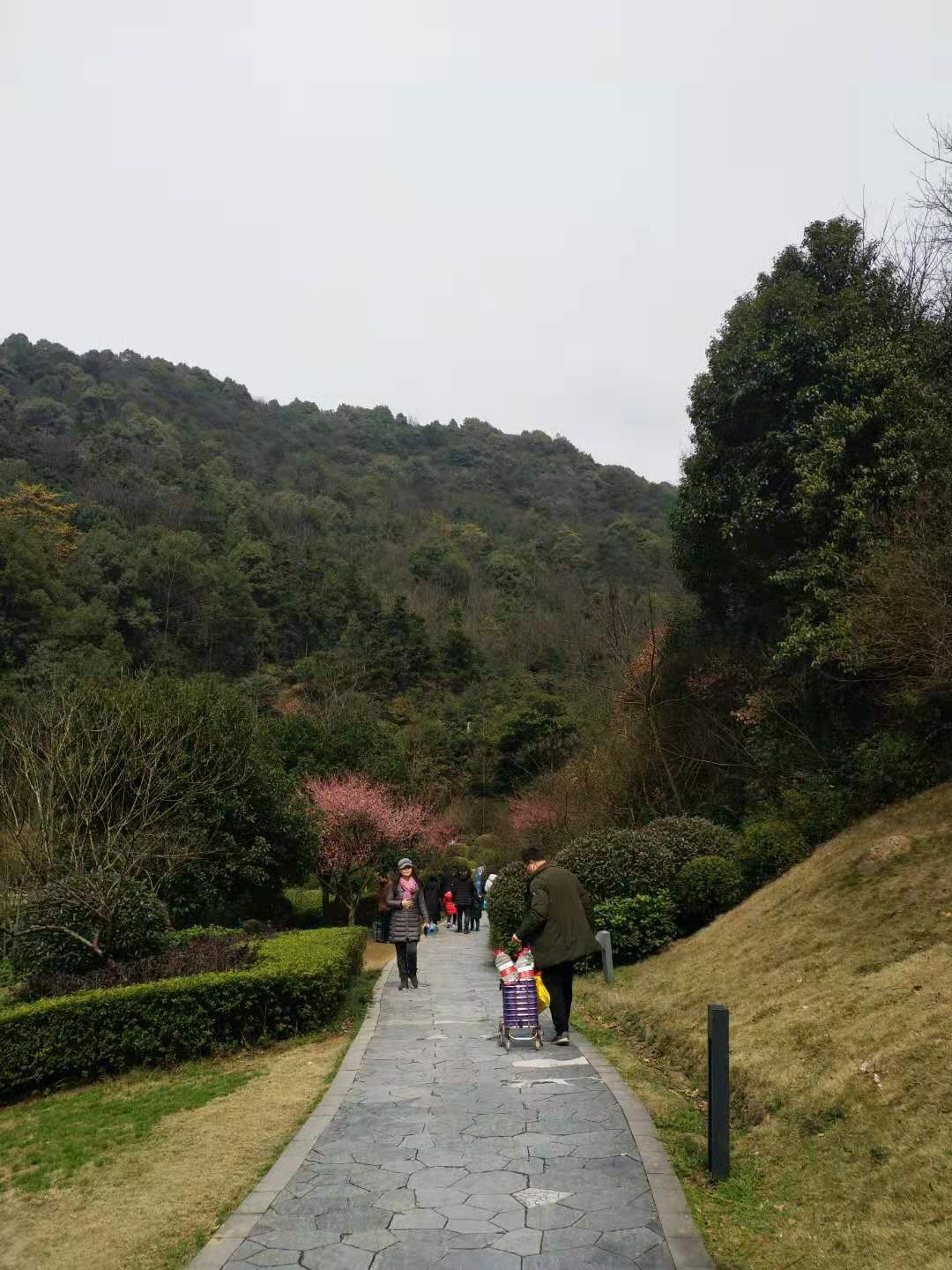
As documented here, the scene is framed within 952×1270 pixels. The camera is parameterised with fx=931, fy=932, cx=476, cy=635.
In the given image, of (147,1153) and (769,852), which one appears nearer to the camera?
(147,1153)

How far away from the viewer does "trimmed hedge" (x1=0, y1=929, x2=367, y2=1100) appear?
8.83 meters

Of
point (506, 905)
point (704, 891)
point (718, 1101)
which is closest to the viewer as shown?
point (718, 1101)

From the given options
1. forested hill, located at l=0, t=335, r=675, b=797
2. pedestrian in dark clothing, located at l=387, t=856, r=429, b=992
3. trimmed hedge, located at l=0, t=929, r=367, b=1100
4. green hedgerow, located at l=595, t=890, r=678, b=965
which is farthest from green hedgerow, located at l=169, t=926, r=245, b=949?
forested hill, located at l=0, t=335, r=675, b=797

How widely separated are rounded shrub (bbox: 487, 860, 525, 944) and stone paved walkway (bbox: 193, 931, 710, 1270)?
19.9 ft

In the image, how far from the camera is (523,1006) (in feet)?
27.2

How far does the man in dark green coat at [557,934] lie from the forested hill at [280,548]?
1057 inches

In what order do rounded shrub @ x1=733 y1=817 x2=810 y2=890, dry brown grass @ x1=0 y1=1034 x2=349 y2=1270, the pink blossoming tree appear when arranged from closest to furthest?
dry brown grass @ x1=0 y1=1034 x2=349 y2=1270 → rounded shrub @ x1=733 y1=817 x2=810 y2=890 → the pink blossoming tree

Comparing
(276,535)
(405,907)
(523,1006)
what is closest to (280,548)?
(276,535)

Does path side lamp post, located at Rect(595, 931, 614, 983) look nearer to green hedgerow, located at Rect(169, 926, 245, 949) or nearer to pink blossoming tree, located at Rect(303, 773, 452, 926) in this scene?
green hedgerow, located at Rect(169, 926, 245, 949)

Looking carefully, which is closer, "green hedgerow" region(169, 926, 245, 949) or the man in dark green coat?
the man in dark green coat

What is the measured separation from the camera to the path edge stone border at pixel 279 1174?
14.0ft

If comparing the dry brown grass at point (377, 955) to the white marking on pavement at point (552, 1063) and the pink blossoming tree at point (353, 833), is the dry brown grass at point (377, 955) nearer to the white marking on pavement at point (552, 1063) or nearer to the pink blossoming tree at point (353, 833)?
the pink blossoming tree at point (353, 833)

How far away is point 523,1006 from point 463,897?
47.9 ft

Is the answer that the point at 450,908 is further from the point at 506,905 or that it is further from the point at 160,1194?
the point at 160,1194
